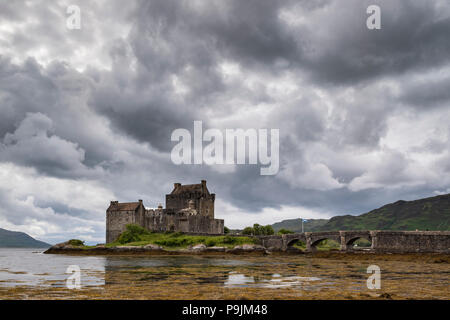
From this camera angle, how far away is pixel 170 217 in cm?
9100

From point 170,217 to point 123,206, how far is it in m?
11.8

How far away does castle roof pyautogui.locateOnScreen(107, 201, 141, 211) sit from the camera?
88944 millimetres

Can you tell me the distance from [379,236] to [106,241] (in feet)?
210

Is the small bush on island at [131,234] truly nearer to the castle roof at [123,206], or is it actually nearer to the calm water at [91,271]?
the castle roof at [123,206]

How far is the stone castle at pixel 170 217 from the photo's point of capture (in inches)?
3455

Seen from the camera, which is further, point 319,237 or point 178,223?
point 178,223

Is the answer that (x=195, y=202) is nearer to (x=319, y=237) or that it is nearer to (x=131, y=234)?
(x=131, y=234)

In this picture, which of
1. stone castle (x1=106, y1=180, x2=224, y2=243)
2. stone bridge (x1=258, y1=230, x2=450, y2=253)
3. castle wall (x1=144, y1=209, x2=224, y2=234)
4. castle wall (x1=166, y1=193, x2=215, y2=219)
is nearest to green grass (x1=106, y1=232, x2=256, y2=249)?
castle wall (x1=144, y1=209, x2=224, y2=234)

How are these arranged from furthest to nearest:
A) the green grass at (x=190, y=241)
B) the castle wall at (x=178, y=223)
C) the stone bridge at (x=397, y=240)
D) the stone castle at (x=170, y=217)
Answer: the stone castle at (x=170, y=217) → the castle wall at (x=178, y=223) → the green grass at (x=190, y=241) → the stone bridge at (x=397, y=240)

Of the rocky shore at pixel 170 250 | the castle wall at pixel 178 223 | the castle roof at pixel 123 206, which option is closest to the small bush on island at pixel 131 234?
the rocky shore at pixel 170 250

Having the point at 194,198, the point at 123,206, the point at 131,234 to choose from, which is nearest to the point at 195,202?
the point at 194,198

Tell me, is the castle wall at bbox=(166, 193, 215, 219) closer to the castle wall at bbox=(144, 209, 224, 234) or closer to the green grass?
the castle wall at bbox=(144, 209, 224, 234)

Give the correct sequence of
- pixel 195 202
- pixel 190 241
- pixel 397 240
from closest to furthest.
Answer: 1. pixel 397 240
2. pixel 190 241
3. pixel 195 202
